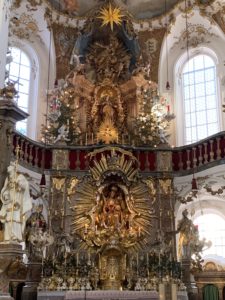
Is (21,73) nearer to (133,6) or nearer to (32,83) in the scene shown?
(32,83)

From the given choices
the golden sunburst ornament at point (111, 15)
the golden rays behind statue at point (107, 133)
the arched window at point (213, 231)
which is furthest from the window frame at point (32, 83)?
the arched window at point (213, 231)

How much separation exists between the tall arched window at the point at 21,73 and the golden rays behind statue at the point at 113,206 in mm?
4034

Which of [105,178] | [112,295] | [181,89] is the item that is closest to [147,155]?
[105,178]

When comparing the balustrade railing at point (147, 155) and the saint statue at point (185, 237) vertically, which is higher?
the balustrade railing at point (147, 155)

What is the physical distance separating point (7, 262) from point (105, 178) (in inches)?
286

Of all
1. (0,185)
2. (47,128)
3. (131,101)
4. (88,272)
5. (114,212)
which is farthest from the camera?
(131,101)

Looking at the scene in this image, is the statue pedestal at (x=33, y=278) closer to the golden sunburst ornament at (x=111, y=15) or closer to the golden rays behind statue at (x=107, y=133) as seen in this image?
the golden rays behind statue at (x=107, y=133)

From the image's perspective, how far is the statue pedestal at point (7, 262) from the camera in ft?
25.2

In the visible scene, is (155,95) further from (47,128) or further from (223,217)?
(223,217)

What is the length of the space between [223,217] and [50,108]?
311 inches

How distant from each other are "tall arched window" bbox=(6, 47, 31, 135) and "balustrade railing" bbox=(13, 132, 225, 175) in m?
2.44

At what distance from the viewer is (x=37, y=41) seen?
18.0 meters

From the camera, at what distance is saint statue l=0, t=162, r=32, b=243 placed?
26.3ft

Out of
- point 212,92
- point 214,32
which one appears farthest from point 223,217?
point 214,32
